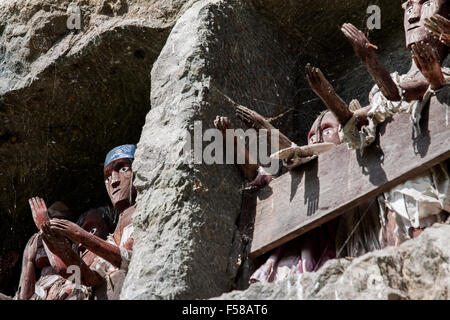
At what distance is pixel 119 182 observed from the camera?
16.1 ft

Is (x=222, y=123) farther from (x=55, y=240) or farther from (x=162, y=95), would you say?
(x=55, y=240)

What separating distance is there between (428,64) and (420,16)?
67 centimetres

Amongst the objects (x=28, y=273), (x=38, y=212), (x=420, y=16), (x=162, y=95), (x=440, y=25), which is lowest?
(x=28, y=273)

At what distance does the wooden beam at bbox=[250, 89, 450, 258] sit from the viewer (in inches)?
150

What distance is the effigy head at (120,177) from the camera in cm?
486

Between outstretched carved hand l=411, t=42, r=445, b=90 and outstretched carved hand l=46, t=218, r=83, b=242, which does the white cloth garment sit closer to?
outstretched carved hand l=411, t=42, r=445, b=90

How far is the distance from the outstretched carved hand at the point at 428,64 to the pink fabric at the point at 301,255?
2.10ft

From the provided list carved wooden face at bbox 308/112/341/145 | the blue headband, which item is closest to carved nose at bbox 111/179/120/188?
the blue headband

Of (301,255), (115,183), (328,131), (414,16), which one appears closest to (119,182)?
(115,183)

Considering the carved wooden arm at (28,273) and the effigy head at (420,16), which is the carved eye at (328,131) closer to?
the effigy head at (420,16)
